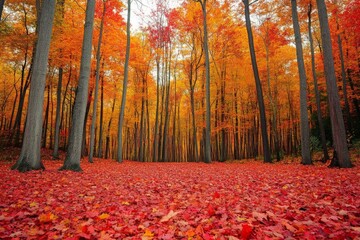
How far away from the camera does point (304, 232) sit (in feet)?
7.25

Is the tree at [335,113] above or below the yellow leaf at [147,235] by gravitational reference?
above

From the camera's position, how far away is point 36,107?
6.95m

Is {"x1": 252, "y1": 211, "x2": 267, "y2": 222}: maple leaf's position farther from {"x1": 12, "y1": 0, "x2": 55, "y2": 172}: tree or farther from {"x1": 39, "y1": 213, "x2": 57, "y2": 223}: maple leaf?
{"x1": 12, "y1": 0, "x2": 55, "y2": 172}: tree

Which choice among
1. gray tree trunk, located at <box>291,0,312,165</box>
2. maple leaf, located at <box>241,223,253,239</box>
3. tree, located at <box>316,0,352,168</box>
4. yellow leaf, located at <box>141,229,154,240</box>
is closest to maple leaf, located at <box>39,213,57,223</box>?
yellow leaf, located at <box>141,229,154,240</box>

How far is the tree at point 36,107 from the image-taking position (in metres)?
6.87

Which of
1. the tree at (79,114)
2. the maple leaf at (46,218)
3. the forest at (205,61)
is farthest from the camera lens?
the forest at (205,61)

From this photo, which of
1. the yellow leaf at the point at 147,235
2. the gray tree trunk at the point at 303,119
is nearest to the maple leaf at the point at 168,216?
the yellow leaf at the point at 147,235

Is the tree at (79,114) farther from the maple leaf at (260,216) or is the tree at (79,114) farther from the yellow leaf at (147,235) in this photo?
the maple leaf at (260,216)

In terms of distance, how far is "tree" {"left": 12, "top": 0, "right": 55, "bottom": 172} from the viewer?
6.87 meters

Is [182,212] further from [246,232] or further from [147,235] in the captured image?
[246,232]

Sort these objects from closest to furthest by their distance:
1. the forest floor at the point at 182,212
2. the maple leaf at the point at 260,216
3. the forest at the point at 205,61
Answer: the forest floor at the point at 182,212, the maple leaf at the point at 260,216, the forest at the point at 205,61

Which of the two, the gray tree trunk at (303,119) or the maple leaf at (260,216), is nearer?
the maple leaf at (260,216)

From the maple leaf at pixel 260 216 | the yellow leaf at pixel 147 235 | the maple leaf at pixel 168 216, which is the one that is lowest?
the yellow leaf at pixel 147 235

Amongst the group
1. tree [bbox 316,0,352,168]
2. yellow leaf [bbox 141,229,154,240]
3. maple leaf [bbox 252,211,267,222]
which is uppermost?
tree [bbox 316,0,352,168]
